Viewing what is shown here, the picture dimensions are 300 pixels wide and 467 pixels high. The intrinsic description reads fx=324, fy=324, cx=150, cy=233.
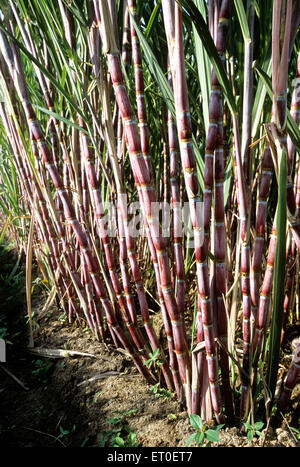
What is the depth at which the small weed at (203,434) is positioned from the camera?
2.05ft

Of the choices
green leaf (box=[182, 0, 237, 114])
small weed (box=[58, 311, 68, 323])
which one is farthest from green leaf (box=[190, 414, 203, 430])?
small weed (box=[58, 311, 68, 323])

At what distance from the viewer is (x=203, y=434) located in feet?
2.08

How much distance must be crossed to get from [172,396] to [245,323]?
1.11 ft

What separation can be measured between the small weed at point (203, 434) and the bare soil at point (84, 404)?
30 millimetres

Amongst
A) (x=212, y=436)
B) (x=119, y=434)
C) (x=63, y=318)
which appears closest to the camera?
(x=212, y=436)

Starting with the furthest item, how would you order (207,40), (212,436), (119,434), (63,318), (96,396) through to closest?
(63,318), (96,396), (119,434), (212,436), (207,40)

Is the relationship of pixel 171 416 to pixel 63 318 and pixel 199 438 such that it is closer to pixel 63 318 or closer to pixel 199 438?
pixel 199 438

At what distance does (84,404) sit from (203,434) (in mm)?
408

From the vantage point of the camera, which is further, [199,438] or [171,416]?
[171,416]

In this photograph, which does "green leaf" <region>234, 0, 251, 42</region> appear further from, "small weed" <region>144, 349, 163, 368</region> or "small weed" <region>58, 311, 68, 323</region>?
"small weed" <region>58, 311, 68, 323</region>

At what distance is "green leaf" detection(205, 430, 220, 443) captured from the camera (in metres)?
0.62

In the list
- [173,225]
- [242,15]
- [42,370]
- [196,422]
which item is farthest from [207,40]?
[42,370]
